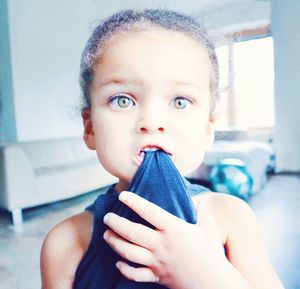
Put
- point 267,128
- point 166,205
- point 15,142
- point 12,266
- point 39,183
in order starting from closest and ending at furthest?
point 166,205 < point 267,128 < point 12,266 < point 15,142 < point 39,183

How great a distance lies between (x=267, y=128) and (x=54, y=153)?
104 centimetres

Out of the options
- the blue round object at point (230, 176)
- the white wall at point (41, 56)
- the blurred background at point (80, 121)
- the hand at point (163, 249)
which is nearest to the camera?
the hand at point (163, 249)

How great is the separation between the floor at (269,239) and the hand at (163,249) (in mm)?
602

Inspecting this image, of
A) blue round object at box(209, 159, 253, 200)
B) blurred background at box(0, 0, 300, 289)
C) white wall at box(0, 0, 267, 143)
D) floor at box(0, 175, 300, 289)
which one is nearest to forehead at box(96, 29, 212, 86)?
blurred background at box(0, 0, 300, 289)

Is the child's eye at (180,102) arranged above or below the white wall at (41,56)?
below

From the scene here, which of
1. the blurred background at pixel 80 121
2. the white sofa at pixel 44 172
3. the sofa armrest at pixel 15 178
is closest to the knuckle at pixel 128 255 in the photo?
the blurred background at pixel 80 121

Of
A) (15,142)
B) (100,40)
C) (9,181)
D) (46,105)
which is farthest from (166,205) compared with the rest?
(9,181)

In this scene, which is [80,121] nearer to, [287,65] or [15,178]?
[287,65]

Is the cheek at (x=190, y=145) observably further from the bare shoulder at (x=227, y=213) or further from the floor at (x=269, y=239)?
the floor at (x=269, y=239)

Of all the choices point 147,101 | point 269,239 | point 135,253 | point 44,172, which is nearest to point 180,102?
point 147,101

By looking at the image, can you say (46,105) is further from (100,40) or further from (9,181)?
(100,40)

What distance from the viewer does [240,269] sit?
1.08 ft

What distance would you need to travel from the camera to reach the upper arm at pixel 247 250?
1.07 ft

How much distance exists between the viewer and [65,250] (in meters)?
0.35
